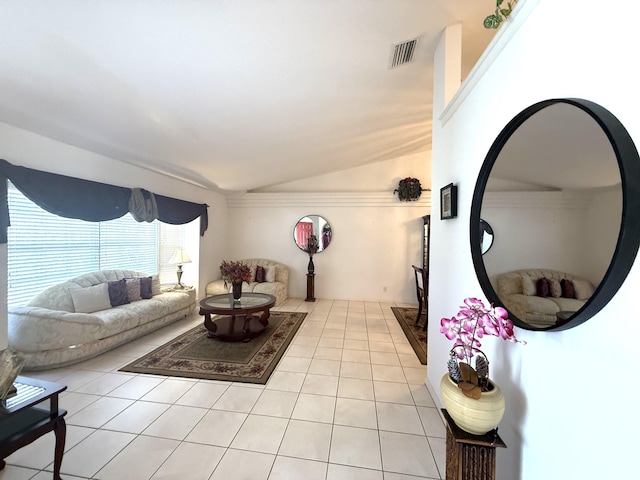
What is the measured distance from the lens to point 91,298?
123 inches

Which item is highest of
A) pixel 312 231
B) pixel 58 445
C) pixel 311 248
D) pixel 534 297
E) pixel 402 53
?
pixel 402 53

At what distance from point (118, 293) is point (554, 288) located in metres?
4.32

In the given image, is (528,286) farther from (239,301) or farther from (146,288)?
(146,288)

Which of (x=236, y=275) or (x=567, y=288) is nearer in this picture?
(x=567, y=288)

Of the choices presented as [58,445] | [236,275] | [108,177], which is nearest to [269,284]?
[236,275]

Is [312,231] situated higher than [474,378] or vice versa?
[312,231]

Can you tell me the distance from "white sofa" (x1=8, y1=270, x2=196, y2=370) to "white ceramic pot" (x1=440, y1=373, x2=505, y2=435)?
3365 mm

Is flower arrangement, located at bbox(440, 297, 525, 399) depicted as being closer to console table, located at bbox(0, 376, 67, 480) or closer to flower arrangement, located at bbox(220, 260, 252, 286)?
console table, located at bbox(0, 376, 67, 480)

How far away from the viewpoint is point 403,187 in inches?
211

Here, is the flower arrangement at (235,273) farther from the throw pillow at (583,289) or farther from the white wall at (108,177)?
the throw pillow at (583,289)

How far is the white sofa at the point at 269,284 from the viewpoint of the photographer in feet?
16.5

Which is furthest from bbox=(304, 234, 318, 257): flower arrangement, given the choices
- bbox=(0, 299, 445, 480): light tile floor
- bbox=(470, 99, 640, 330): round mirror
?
bbox=(470, 99, 640, 330): round mirror

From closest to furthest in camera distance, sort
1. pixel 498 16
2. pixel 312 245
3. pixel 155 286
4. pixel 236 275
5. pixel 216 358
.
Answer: pixel 498 16
pixel 216 358
pixel 236 275
pixel 155 286
pixel 312 245

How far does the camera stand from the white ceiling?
1461 mm
